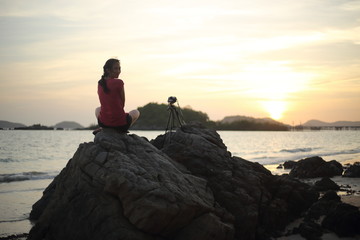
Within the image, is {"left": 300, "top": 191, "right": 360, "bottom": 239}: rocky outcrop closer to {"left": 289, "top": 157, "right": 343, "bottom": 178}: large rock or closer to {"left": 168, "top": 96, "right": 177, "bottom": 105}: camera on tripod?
{"left": 168, "top": 96, "right": 177, "bottom": 105}: camera on tripod

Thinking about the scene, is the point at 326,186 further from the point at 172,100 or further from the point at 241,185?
the point at 172,100

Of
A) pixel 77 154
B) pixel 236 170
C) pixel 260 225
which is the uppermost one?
pixel 77 154

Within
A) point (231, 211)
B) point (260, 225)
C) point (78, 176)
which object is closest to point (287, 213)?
point (260, 225)

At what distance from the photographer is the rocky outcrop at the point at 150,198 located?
27.1 feet

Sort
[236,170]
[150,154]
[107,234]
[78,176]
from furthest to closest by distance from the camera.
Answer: [236,170] < [150,154] < [78,176] < [107,234]

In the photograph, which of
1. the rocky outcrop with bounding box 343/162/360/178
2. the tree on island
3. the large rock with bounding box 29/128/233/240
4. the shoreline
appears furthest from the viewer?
the tree on island

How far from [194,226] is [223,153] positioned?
4.28 m

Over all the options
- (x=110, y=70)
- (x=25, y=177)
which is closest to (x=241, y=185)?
(x=110, y=70)

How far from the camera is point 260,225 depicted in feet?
37.9

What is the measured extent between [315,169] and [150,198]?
19.0 m

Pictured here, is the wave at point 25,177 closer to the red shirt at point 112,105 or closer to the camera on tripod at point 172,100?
the camera on tripod at point 172,100

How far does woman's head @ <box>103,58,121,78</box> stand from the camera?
9.90 meters

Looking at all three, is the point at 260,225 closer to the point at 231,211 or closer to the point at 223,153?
the point at 231,211

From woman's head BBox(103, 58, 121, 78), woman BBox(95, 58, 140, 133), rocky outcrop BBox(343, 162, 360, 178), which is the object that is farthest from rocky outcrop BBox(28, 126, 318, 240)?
rocky outcrop BBox(343, 162, 360, 178)
